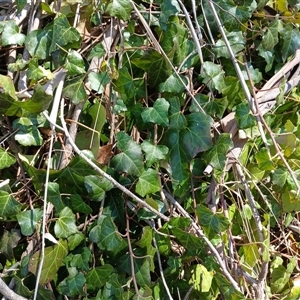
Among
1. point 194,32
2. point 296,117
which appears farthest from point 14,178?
point 296,117

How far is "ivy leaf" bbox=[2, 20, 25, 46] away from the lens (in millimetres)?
941

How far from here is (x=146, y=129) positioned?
0.95m

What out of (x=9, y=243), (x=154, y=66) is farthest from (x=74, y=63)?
(x=9, y=243)

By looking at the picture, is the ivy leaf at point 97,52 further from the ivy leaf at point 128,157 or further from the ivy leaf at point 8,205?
the ivy leaf at point 8,205

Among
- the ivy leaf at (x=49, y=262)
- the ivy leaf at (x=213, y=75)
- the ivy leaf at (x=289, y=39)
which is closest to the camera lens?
the ivy leaf at (x=49, y=262)

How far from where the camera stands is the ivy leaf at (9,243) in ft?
2.93

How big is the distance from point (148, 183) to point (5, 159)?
0.94 feet

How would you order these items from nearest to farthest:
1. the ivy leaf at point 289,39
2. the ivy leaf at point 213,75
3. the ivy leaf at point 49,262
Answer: the ivy leaf at point 49,262 → the ivy leaf at point 213,75 → the ivy leaf at point 289,39

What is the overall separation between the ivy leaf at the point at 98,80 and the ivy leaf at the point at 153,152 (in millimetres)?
145

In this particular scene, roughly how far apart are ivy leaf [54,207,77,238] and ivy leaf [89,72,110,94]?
0.25 meters

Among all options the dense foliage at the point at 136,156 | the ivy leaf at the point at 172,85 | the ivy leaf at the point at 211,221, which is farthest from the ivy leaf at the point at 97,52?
the ivy leaf at the point at 211,221

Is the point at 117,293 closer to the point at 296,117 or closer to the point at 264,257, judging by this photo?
the point at 264,257

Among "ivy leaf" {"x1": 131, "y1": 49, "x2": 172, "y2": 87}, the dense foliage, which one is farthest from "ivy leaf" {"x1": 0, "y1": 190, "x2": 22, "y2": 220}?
"ivy leaf" {"x1": 131, "y1": 49, "x2": 172, "y2": 87}

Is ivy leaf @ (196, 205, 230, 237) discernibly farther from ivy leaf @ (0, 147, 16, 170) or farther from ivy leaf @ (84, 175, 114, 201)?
ivy leaf @ (0, 147, 16, 170)
